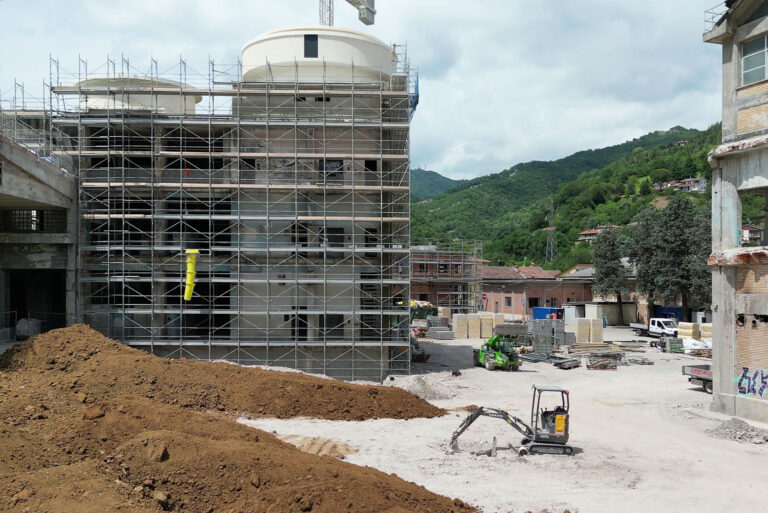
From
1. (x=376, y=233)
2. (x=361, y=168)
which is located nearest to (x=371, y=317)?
(x=376, y=233)

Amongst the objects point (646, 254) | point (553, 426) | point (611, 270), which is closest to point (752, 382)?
point (553, 426)

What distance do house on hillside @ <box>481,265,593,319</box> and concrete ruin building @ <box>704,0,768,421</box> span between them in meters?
36.4

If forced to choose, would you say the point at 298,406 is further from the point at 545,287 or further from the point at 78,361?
the point at 545,287

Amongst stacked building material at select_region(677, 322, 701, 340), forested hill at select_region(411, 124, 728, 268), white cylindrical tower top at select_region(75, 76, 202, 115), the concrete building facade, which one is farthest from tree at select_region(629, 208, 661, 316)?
the concrete building facade

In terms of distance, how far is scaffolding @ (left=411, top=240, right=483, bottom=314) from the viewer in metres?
51.1

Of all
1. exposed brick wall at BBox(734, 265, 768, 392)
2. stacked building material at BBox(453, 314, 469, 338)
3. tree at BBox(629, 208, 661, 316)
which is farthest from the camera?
tree at BBox(629, 208, 661, 316)

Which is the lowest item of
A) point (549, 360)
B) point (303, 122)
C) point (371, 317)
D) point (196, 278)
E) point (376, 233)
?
point (549, 360)

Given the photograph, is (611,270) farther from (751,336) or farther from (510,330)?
(751,336)

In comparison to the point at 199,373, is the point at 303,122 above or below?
above

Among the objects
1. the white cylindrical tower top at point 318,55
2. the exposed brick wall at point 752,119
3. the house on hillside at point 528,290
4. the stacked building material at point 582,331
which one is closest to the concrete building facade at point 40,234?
the white cylindrical tower top at point 318,55

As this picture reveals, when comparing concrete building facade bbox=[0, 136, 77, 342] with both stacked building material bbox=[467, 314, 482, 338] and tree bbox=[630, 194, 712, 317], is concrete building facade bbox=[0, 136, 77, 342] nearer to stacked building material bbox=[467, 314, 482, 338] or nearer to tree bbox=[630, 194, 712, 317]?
stacked building material bbox=[467, 314, 482, 338]

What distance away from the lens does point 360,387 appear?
20.6m

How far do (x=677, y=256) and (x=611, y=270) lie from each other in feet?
23.8

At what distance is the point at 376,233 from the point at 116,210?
→ 12.4 metres
